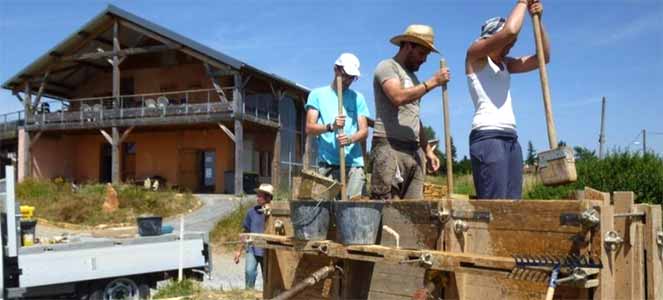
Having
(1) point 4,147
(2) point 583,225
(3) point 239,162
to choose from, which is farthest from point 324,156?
(1) point 4,147

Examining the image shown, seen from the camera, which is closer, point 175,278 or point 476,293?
point 476,293

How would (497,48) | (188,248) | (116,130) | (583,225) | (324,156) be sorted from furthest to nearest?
(116,130) → (188,248) → (324,156) → (497,48) → (583,225)

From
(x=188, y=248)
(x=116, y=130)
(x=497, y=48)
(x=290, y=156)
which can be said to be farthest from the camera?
(x=290, y=156)

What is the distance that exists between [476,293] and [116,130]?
23749mm

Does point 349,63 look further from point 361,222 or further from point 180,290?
point 180,290

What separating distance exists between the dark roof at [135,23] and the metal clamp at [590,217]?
20526 millimetres

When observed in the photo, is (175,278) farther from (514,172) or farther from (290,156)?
(290,156)

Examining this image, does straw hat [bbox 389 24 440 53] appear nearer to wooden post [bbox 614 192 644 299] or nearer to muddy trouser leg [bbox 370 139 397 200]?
muddy trouser leg [bbox 370 139 397 200]

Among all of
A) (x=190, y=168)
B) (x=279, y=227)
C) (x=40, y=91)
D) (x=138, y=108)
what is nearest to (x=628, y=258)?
(x=279, y=227)

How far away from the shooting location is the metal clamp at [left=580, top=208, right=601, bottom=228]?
92.7 inches

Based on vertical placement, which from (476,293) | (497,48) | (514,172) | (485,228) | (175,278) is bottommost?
(175,278)

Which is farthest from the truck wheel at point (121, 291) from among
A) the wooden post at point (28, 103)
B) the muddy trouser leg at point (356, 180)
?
the wooden post at point (28, 103)

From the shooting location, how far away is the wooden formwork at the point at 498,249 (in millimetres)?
2457

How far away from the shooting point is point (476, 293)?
9.42ft
